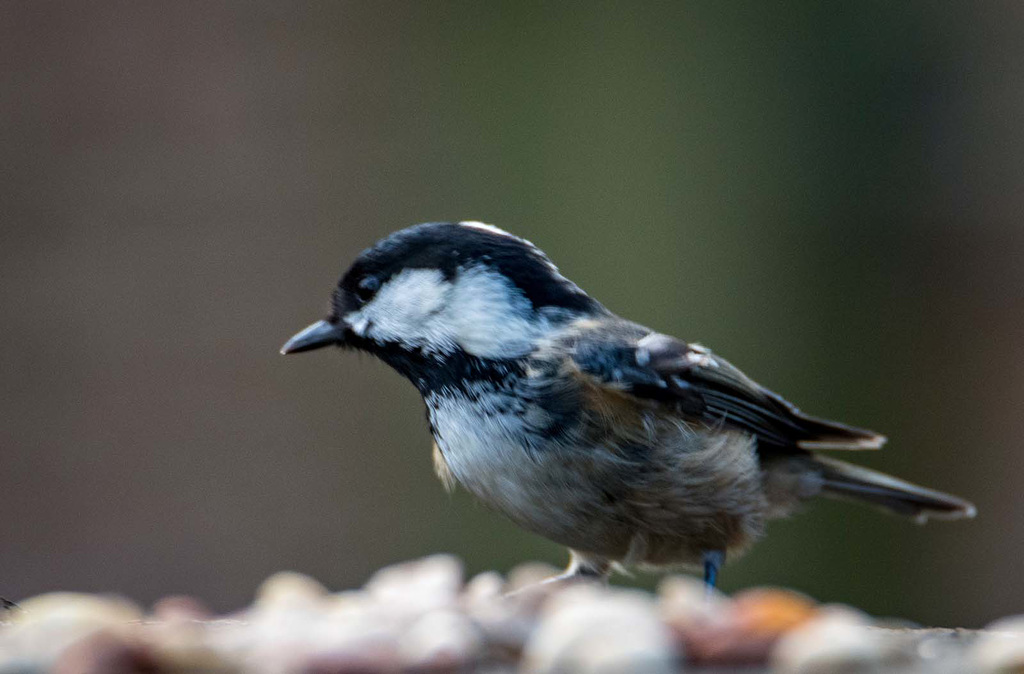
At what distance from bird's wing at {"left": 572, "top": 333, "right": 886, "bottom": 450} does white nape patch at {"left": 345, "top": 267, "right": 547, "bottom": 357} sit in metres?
0.10

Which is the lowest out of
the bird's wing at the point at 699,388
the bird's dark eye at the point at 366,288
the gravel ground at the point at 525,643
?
the gravel ground at the point at 525,643

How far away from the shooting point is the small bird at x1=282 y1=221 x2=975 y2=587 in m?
1.54

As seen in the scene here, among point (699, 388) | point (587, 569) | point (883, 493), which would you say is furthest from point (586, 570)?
point (883, 493)

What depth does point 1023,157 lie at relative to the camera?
10.7ft

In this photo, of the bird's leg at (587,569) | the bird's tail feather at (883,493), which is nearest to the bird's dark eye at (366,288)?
the bird's leg at (587,569)

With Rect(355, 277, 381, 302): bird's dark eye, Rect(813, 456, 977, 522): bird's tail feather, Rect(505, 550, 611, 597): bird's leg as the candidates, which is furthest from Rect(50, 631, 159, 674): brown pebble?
Rect(813, 456, 977, 522): bird's tail feather

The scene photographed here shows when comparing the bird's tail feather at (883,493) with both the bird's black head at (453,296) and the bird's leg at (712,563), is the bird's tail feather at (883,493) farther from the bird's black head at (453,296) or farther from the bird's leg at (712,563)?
the bird's black head at (453,296)

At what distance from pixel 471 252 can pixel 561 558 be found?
191 cm

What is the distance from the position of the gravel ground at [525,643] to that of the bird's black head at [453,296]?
1.91ft

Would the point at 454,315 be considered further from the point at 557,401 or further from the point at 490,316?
the point at 557,401

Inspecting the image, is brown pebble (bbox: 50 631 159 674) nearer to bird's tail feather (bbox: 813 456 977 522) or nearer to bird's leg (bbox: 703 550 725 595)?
bird's leg (bbox: 703 550 725 595)

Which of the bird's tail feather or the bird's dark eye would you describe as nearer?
the bird's dark eye

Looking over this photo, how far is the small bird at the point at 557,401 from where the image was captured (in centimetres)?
154

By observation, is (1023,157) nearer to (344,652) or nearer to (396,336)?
(396,336)
